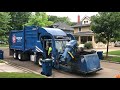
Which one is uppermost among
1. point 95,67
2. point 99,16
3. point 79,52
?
point 99,16

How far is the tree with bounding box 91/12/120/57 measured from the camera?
1768 cm

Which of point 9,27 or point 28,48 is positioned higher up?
point 9,27

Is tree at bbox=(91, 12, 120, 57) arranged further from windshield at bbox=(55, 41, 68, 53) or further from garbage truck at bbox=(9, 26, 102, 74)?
windshield at bbox=(55, 41, 68, 53)

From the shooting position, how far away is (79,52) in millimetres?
11094

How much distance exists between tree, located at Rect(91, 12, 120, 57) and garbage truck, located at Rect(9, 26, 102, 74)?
546 centimetres

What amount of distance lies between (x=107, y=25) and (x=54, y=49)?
23.9 ft

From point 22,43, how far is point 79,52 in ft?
18.1

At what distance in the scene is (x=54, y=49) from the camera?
475 inches

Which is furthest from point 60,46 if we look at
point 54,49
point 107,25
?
point 107,25

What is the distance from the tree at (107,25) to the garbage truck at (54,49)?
5.46 metres

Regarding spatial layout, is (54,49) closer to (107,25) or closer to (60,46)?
(60,46)

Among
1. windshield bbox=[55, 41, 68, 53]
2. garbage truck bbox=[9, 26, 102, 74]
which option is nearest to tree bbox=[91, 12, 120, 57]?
garbage truck bbox=[9, 26, 102, 74]
